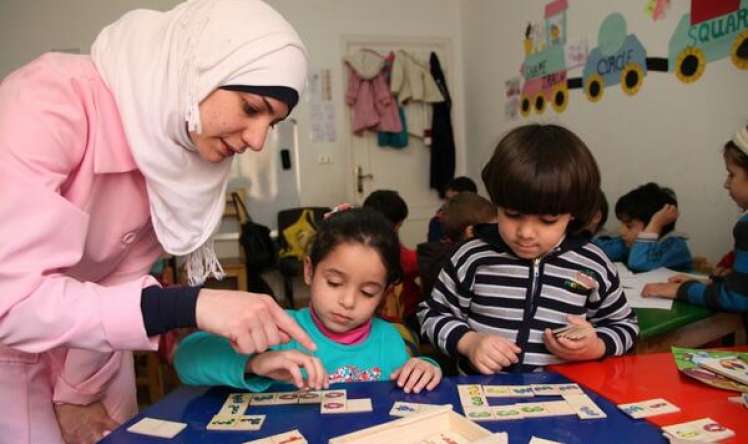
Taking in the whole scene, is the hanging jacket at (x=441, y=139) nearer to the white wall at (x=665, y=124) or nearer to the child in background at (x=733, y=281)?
the white wall at (x=665, y=124)

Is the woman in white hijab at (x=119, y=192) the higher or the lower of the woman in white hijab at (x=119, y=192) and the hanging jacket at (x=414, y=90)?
the lower

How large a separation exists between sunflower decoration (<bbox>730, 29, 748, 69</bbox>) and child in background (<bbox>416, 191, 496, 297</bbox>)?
1.44 m

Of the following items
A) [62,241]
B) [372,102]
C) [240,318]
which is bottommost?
[240,318]

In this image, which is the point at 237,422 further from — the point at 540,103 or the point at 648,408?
the point at 540,103

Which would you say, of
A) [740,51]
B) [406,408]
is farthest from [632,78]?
[406,408]

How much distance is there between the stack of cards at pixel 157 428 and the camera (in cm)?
92

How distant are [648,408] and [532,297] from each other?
1.59 ft

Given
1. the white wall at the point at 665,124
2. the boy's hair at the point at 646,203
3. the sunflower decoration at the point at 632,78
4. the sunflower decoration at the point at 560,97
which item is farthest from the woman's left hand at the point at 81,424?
the sunflower decoration at the point at 560,97

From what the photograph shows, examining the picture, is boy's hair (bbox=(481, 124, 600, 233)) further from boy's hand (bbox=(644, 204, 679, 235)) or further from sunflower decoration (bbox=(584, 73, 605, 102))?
sunflower decoration (bbox=(584, 73, 605, 102))

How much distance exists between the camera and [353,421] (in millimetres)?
942

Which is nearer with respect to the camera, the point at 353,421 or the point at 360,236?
the point at 353,421

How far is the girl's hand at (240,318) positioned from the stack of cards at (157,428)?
0.20m

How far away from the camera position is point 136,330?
2.73ft

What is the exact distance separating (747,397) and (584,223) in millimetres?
581
